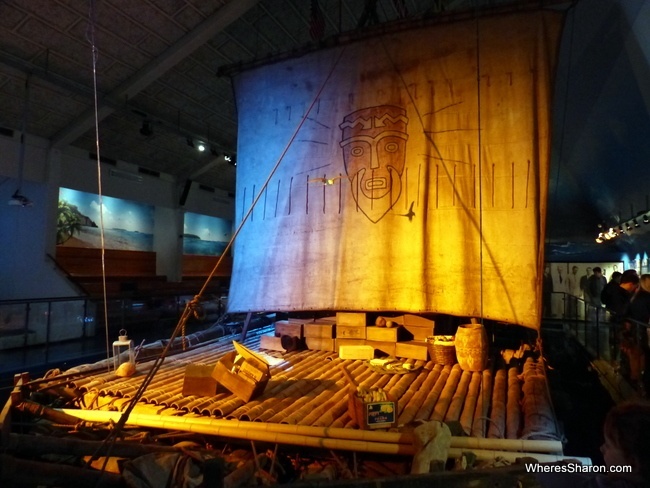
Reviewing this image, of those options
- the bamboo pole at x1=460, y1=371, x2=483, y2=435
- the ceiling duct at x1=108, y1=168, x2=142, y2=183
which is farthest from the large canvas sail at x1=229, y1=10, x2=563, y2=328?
the ceiling duct at x1=108, y1=168, x2=142, y2=183

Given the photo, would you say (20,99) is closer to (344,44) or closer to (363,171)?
(344,44)

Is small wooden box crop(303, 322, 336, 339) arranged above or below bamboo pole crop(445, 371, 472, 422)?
above

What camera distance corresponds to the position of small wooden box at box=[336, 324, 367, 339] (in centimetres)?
431

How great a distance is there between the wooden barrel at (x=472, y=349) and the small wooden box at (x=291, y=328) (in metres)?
1.84

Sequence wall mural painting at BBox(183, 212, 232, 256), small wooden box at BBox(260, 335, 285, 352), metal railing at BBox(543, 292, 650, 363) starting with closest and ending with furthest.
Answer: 1. metal railing at BBox(543, 292, 650, 363)
2. small wooden box at BBox(260, 335, 285, 352)
3. wall mural painting at BBox(183, 212, 232, 256)

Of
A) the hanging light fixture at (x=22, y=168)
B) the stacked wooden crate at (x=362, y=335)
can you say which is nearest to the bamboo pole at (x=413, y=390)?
the stacked wooden crate at (x=362, y=335)

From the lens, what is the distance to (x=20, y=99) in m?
6.48

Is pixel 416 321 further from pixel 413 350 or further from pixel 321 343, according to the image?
pixel 321 343

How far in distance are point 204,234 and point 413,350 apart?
11.1 m

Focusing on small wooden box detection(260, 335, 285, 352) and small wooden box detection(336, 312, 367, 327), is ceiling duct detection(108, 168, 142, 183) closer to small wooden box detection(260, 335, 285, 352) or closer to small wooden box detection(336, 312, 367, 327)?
small wooden box detection(260, 335, 285, 352)

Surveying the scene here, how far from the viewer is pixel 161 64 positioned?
21.5 feet

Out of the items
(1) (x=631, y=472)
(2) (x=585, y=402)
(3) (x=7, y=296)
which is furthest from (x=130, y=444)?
(3) (x=7, y=296)

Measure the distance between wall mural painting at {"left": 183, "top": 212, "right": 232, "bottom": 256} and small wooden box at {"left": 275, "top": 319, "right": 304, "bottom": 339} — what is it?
9131 millimetres

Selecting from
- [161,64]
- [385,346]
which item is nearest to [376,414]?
[385,346]
